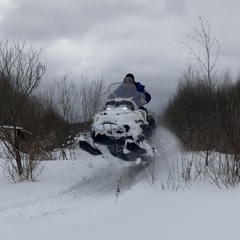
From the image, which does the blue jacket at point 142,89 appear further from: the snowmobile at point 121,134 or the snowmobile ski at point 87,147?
the snowmobile ski at point 87,147

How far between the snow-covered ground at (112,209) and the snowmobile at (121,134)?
0.52 m

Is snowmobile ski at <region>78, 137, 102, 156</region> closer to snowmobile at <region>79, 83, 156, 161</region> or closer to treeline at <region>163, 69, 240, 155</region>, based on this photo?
snowmobile at <region>79, 83, 156, 161</region>

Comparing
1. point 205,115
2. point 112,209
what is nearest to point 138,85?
point 112,209

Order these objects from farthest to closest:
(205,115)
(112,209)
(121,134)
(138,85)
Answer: (205,115) < (138,85) < (121,134) < (112,209)

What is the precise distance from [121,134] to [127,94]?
5.80 ft

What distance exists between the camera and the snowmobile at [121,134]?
29.7 feet

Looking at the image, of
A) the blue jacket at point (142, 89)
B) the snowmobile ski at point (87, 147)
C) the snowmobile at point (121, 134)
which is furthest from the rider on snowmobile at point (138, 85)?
the snowmobile ski at point (87, 147)

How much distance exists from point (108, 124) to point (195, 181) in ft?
7.51

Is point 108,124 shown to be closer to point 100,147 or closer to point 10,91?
point 100,147

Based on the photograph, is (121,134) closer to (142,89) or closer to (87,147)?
(87,147)

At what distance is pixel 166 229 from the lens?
4812 millimetres

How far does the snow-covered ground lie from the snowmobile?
0.52 meters

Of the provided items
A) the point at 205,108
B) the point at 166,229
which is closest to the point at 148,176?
the point at 166,229

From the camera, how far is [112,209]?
20.0 feet
